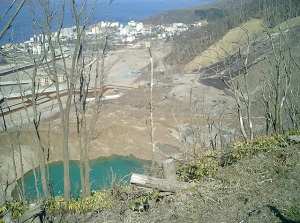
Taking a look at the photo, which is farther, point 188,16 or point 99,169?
point 188,16

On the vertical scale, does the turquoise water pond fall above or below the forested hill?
below

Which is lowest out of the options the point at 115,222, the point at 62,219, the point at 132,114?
the point at 132,114

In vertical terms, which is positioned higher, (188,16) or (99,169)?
(188,16)

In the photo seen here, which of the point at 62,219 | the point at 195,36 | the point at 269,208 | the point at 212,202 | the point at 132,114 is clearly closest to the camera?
the point at 269,208

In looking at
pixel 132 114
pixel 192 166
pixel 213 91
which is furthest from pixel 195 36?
Answer: pixel 192 166

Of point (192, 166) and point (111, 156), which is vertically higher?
point (192, 166)

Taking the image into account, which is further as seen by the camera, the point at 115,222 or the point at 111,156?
the point at 111,156

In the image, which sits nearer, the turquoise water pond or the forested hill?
the turquoise water pond

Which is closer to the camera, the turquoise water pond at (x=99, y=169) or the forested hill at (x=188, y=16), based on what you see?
the turquoise water pond at (x=99, y=169)

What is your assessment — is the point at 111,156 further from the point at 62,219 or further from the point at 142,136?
the point at 62,219

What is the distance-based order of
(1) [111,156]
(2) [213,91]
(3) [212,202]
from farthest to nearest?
1. (2) [213,91]
2. (1) [111,156]
3. (3) [212,202]

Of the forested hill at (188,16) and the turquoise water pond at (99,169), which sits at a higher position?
the forested hill at (188,16)
